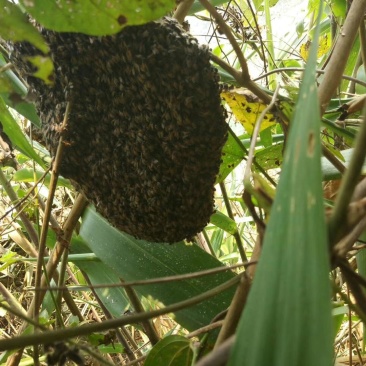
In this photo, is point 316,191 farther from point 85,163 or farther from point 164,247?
point 164,247

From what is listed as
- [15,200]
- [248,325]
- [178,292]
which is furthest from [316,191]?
[15,200]

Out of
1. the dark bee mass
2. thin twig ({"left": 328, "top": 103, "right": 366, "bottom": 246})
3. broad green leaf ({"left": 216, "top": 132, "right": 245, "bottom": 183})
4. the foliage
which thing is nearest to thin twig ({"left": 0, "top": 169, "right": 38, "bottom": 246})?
the foliage

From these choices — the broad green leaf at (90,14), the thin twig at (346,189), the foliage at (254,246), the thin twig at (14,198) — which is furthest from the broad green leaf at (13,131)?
the thin twig at (346,189)

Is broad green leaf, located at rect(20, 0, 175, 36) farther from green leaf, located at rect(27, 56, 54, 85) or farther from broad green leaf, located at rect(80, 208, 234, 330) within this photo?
broad green leaf, located at rect(80, 208, 234, 330)

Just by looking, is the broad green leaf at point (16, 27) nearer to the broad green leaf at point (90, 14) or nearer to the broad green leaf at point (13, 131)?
the broad green leaf at point (90, 14)

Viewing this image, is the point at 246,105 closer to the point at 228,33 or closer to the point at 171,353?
the point at 228,33

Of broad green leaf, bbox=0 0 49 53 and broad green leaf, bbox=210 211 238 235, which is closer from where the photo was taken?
broad green leaf, bbox=0 0 49 53
